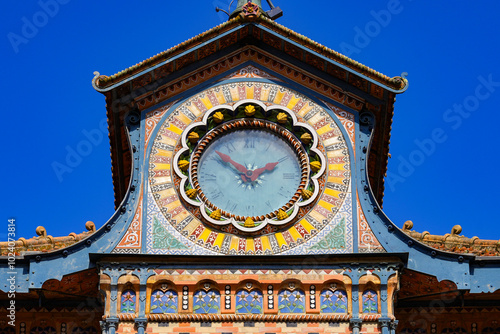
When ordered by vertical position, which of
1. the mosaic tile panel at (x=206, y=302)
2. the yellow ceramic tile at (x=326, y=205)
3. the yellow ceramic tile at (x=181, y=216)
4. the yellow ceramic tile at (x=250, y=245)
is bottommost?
the mosaic tile panel at (x=206, y=302)

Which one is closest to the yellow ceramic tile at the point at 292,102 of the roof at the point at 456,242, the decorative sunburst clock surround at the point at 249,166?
the decorative sunburst clock surround at the point at 249,166

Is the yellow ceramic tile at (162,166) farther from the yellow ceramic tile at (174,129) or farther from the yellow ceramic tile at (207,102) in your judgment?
the yellow ceramic tile at (207,102)

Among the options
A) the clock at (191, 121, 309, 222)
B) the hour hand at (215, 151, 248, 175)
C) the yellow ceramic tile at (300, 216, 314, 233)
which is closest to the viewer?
the yellow ceramic tile at (300, 216, 314, 233)

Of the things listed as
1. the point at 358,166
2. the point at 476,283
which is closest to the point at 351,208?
the point at 358,166

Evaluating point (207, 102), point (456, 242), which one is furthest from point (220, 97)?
point (456, 242)

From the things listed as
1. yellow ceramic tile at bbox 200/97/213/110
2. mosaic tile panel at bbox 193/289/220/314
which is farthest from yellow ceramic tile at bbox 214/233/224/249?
yellow ceramic tile at bbox 200/97/213/110

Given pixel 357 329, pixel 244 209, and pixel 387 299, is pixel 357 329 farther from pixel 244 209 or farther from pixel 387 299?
pixel 244 209

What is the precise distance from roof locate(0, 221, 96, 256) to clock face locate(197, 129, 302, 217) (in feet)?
9.24

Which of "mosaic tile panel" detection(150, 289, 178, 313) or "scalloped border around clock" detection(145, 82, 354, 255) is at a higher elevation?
"scalloped border around clock" detection(145, 82, 354, 255)

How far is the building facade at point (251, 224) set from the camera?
95.9 ft

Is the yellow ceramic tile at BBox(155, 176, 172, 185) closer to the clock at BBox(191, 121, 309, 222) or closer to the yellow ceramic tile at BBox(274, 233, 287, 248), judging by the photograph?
the clock at BBox(191, 121, 309, 222)

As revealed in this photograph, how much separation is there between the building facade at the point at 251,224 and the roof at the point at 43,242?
3 centimetres

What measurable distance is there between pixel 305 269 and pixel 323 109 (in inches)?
159

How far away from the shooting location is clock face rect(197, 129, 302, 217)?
3061cm
